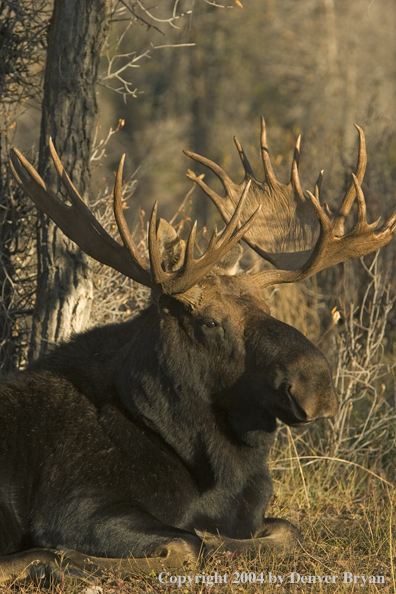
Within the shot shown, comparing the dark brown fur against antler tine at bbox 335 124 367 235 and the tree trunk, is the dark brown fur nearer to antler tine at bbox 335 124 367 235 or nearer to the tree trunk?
antler tine at bbox 335 124 367 235

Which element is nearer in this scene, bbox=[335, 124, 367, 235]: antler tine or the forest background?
bbox=[335, 124, 367, 235]: antler tine

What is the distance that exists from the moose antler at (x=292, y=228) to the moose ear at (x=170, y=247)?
55cm

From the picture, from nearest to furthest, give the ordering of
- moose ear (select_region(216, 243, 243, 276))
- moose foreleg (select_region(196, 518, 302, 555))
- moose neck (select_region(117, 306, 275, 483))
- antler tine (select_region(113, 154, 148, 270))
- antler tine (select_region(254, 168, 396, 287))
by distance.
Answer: antler tine (select_region(113, 154, 148, 270)), moose foreleg (select_region(196, 518, 302, 555)), moose neck (select_region(117, 306, 275, 483)), antler tine (select_region(254, 168, 396, 287)), moose ear (select_region(216, 243, 243, 276))

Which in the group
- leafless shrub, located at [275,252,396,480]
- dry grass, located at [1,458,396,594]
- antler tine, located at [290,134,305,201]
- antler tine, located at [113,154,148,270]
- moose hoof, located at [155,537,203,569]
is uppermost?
antler tine, located at [290,134,305,201]

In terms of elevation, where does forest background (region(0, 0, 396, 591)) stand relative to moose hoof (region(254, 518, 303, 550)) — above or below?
above

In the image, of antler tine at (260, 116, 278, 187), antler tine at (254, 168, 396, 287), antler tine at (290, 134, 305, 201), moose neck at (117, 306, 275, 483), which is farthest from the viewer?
antler tine at (260, 116, 278, 187)

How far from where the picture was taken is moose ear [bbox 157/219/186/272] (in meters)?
4.13

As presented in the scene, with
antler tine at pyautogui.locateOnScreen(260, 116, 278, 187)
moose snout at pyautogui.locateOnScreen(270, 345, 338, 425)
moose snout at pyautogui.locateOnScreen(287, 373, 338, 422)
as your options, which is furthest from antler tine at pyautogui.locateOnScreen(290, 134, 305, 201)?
moose snout at pyautogui.locateOnScreen(287, 373, 338, 422)

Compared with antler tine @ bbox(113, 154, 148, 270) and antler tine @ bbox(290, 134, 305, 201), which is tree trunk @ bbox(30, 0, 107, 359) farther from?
antler tine @ bbox(113, 154, 148, 270)

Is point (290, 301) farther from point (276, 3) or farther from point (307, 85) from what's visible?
point (276, 3)

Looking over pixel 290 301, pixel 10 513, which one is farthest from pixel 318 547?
pixel 290 301

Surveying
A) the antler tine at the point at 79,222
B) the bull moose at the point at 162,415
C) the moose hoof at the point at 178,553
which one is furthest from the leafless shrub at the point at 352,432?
the antler tine at the point at 79,222

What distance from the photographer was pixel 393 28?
26828mm

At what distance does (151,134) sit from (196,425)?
72.4 feet
